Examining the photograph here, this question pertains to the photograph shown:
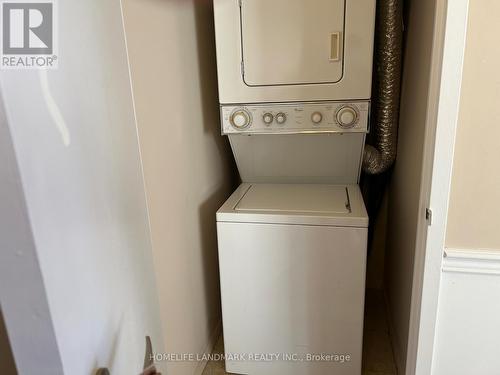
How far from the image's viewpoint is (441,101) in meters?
0.98

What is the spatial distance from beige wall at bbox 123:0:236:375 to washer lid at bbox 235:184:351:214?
24 cm

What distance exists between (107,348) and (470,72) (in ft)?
3.65

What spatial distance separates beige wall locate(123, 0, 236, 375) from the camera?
1155 millimetres

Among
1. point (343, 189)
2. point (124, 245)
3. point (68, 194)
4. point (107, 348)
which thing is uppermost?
point (68, 194)

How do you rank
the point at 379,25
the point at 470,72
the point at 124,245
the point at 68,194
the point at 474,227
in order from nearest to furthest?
the point at 68,194
the point at 124,245
the point at 470,72
the point at 474,227
the point at 379,25

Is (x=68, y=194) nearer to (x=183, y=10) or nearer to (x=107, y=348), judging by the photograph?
(x=107, y=348)

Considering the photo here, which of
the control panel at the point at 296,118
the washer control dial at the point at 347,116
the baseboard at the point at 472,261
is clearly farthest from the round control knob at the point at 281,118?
the baseboard at the point at 472,261

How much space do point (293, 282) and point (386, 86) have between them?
103 centimetres

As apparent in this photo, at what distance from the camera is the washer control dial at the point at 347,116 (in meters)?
1.51

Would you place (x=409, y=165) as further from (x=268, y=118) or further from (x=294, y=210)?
(x=268, y=118)

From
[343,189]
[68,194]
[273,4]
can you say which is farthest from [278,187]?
[68,194]

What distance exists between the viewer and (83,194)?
489 mm

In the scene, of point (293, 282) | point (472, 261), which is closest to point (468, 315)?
point (472, 261)

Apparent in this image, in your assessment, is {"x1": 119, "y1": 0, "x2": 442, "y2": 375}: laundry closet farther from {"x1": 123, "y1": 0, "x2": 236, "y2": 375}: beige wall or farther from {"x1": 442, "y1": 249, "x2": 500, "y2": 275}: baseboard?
{"x1": 442, "y1": 249, "x2": 500, "y2": 275}: baseboard
